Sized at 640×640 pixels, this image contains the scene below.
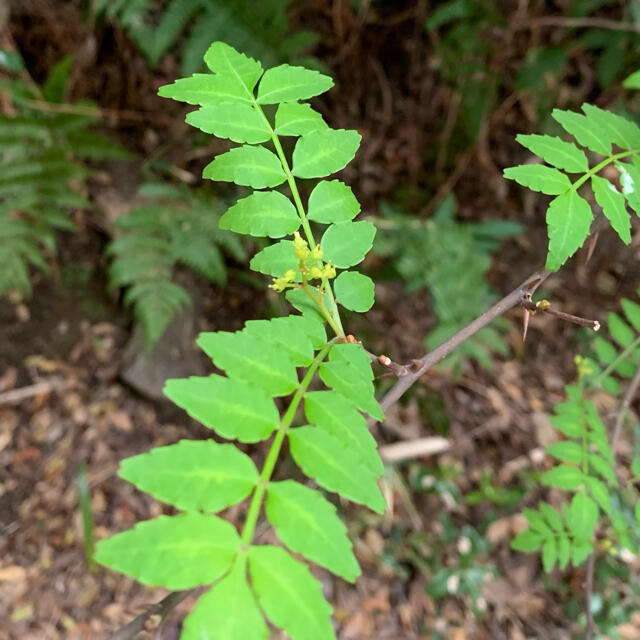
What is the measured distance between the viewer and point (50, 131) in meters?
2.46

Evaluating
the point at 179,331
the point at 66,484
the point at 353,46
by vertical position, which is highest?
the point at 353,46

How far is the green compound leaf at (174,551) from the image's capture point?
1.89 ft

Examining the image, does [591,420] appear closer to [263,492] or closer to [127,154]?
[263,492]

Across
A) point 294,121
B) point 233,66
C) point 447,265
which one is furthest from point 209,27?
point 294,121

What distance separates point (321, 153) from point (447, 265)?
1.78 metres

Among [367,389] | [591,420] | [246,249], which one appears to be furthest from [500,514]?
[367,389]

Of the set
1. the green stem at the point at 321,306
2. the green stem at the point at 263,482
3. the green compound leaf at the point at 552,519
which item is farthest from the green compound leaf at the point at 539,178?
the green compound leaf at the point at 552,519

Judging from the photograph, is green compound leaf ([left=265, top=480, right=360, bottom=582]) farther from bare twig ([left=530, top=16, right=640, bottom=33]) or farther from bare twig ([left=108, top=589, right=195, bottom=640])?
bare twig ([left=530, top=16, right=640, bottom=33])

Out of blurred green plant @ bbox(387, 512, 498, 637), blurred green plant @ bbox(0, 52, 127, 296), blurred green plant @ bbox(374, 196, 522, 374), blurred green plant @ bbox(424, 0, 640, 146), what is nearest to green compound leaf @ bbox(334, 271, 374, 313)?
blurred green plant @ bbox(374, 196, 522, 374)

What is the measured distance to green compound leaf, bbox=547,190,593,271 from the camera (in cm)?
89

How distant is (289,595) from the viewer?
604mm

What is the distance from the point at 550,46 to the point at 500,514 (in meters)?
2.31

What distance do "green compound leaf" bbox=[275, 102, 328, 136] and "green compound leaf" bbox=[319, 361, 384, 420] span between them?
0.42 metres

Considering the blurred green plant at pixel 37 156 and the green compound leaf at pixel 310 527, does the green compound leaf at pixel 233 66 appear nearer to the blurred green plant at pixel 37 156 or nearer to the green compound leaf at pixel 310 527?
the green compound leaf at pixel 310 527
